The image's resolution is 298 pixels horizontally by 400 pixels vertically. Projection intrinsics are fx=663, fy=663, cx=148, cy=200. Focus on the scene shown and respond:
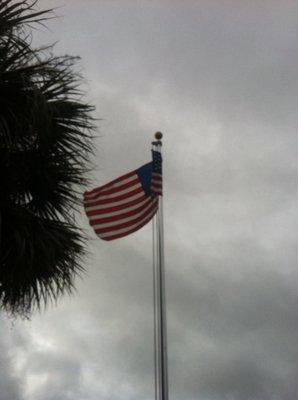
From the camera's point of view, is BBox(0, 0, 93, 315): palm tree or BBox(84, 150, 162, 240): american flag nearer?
BBox(0, 0, 93, 315): palm tree

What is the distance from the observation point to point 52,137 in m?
8.02

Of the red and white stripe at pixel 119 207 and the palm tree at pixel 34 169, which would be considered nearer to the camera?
the palm tree at pixel 34 169

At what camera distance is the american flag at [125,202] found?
10.9 meters

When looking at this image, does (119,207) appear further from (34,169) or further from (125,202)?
(34,169)

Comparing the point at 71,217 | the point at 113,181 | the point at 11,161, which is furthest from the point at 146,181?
the point at 11,161

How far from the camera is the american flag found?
35.6 ft

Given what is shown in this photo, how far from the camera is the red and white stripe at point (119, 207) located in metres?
10.9

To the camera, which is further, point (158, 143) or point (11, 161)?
point (158, 143)

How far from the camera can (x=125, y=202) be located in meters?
11.1

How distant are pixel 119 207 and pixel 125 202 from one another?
15 centimetres

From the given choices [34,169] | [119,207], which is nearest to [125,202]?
[119,207]

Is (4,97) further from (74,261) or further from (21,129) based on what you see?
(74,261)

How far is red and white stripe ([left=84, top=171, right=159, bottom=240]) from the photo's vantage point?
427 inches

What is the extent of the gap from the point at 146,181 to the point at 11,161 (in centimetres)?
415
